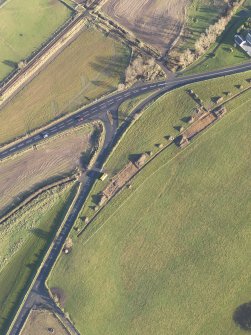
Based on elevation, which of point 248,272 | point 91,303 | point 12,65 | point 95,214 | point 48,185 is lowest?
point 248,272

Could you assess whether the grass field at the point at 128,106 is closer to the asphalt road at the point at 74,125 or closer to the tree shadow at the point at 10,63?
the asphalt road at the point at 74,125

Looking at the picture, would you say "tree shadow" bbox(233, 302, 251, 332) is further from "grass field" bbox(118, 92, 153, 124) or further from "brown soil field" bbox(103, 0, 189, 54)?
"brown soil field" bbox(103, 0, 189, 54)

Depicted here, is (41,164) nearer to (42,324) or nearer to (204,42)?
(42,324)

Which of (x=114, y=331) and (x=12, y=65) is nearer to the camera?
(x=114, y=331)

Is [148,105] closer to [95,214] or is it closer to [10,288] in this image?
[95,214]

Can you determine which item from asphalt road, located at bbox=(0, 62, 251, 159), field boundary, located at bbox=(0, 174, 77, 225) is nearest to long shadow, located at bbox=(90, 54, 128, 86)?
asphalt road, located at bbox=(0, 62, 251, 159)

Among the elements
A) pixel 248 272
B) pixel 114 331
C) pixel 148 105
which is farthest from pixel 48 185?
pixel 248 272
